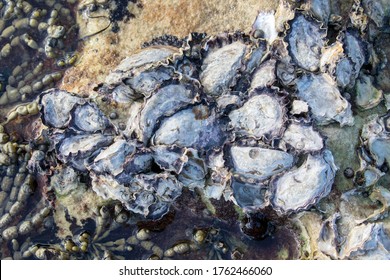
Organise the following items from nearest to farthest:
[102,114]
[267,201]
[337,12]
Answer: [267,201] < [102,114] < [337,12]

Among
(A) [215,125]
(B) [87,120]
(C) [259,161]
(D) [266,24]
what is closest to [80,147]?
(B) [87,120]

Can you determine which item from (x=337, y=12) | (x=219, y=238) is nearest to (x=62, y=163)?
(x=219, y=238)

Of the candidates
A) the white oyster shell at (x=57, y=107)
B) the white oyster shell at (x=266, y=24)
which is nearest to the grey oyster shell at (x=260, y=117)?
the white oyster shell at (x=266, y=24)

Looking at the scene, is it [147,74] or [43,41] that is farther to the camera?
[43,41]

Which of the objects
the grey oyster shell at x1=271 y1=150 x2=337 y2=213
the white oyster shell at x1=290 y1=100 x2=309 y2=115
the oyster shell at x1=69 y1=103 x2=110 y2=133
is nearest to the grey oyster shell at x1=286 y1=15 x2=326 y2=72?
the white oyster shell at x1=290 y1=100 x2=309 y2=115

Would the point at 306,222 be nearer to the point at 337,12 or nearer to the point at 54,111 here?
the point at 337,12

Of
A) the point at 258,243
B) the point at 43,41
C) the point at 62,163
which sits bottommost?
the point at 258,243

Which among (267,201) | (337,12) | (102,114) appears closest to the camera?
(267,201)

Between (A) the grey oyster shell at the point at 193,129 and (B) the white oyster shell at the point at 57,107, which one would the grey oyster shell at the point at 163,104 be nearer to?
(A) the grey oyster shell at the point at 193,129
